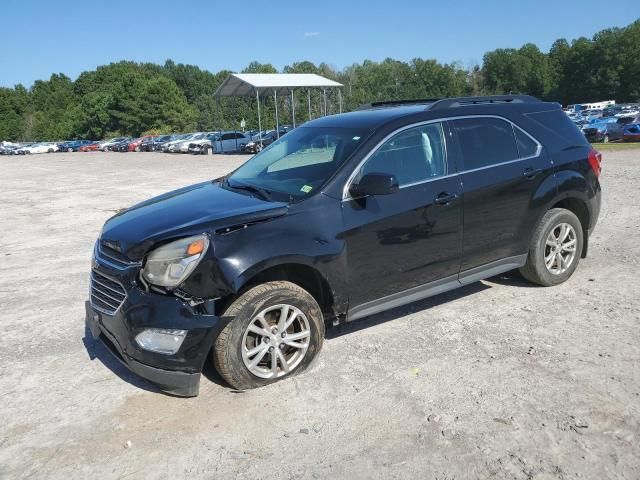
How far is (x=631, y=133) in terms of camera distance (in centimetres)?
2922

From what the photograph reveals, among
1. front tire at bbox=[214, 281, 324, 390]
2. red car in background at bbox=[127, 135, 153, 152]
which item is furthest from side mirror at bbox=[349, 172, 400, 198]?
red car in background at bbox=[127, 135, 153, 152]

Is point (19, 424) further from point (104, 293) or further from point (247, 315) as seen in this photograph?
point (247, 315)

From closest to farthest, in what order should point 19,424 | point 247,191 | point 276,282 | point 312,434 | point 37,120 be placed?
point 312,434, point 19,424, point 276,282, point 247,191, point 37,120

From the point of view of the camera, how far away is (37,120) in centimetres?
10869

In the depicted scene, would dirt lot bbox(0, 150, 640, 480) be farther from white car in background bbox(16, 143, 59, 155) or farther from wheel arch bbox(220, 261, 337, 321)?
white car in background bbox(16, 143, 59, 155)

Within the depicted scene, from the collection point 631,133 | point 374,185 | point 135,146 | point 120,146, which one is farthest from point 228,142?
point 374,185

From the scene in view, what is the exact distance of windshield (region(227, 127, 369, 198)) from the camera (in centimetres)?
426

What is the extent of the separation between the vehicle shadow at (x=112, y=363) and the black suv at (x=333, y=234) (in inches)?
13.9

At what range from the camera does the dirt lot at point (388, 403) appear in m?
3.01

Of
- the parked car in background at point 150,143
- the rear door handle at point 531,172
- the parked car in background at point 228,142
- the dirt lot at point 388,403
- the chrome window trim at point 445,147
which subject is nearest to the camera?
the dirt lot at point 388,403

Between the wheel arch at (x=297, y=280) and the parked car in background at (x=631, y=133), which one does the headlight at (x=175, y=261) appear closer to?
the wheel arch at (x=297, y=280)

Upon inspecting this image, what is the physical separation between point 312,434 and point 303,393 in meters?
0.49

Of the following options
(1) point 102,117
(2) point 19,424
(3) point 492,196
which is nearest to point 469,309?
(3) point 492,196

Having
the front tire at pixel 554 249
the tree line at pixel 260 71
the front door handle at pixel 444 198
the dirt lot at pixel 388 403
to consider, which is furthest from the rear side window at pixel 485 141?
the tree line at pixel 260 71
